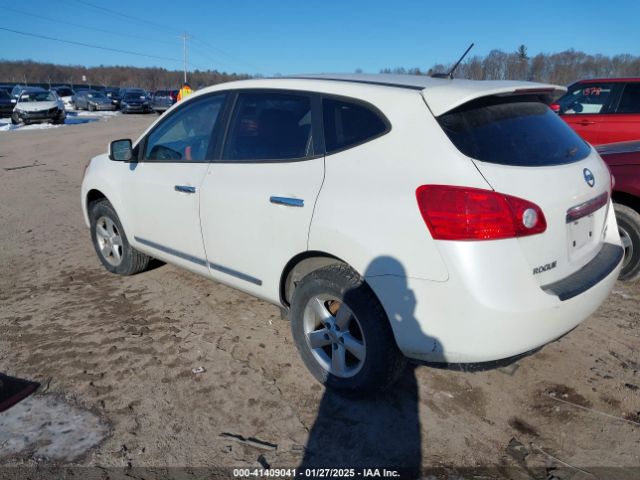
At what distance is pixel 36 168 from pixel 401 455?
39.2 ft

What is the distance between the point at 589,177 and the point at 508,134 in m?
0.59

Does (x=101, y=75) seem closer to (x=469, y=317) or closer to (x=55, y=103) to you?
(x=55, y=103)

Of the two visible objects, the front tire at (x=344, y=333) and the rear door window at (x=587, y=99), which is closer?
the front tire at (x=344, y=333)

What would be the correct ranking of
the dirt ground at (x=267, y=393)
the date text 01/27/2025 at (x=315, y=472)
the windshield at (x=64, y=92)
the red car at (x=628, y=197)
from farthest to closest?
the windshield at (x=64, y=92), the red car at (x=628, y=197), the dirt ground at (x=267, y=393), the date text 01/27/2025 at (x=315, y=472)

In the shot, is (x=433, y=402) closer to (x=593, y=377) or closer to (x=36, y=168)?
(x=593, y=377)

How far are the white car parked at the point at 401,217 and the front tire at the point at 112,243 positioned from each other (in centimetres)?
136

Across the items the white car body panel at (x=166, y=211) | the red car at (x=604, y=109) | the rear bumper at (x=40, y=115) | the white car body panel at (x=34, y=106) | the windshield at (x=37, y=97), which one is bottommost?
the rear bumper at (x=40, y=115)

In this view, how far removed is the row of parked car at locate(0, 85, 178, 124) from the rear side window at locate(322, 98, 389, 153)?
1073 inches

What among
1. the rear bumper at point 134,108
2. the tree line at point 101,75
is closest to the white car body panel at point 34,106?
the rear bumper at point 134,108

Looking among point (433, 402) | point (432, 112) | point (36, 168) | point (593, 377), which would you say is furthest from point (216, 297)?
point (36, 168)

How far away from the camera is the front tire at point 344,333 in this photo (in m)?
2.73

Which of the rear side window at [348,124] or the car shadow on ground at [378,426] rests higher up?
the rear side window at [348,124]

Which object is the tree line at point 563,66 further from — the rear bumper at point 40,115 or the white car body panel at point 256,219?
the rear bumper at point 40,115

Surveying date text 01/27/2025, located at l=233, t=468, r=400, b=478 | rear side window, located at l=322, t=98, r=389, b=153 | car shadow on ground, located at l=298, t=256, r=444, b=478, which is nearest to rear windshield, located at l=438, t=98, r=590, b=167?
rear side window, located at l=322, t=98, r=389, b=153
